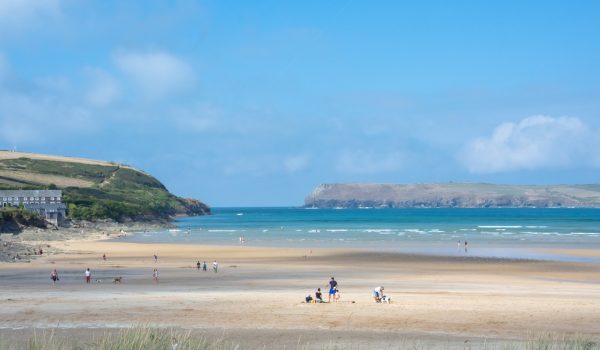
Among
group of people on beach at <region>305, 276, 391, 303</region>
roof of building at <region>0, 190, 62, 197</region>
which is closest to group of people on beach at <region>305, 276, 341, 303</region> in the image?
group of people on beach at <region>305, 276, 391, 303</region>

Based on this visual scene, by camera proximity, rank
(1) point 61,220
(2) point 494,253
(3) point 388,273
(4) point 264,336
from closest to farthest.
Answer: (4) point 264,336 < (3) point 388,273 < (2) point 494,253 < (1) point 61,220

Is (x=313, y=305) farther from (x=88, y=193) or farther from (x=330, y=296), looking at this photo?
(x=88, y=193)

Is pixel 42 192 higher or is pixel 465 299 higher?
pixel 42 192

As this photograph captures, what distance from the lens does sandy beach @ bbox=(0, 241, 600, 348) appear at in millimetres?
21016

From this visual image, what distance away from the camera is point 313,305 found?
26.4 m

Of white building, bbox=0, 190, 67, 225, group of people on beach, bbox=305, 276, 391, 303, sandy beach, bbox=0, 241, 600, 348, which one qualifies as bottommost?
sandy beach, bbox=0, 241, 600, 348

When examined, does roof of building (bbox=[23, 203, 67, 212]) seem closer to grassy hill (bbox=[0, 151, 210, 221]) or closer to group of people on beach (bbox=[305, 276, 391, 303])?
grassy hill (bbox=[0, 151, 210, 221])

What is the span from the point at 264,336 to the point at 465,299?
10.7 metres

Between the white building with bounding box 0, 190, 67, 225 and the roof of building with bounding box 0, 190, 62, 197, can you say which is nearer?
the white building with bounding box 0, 190, 67, 225

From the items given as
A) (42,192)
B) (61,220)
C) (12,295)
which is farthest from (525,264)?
(42,192)

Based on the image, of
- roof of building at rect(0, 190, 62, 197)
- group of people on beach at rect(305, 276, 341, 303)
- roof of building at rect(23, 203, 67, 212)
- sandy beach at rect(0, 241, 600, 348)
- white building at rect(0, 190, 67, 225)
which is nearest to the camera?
sandy beach at rect(0, 241, 600, 348)

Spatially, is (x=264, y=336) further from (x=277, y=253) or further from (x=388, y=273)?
(x=277, y=253)

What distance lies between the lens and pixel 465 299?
2819 centimetres

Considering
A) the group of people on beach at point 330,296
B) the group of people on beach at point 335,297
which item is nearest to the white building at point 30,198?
the group of people on beach at point 330,296
